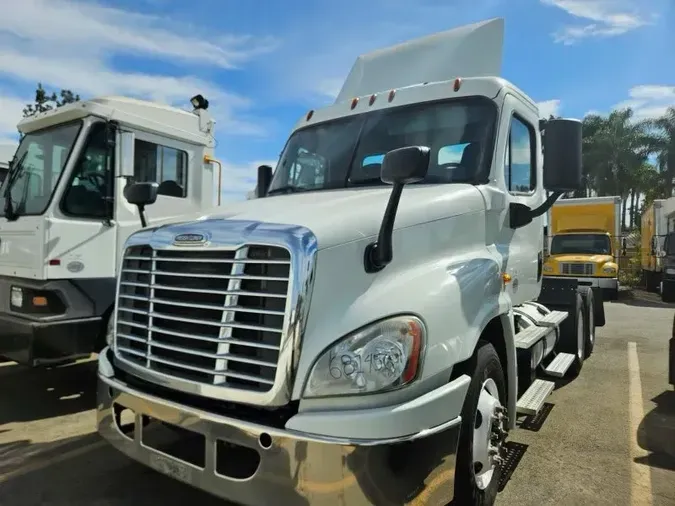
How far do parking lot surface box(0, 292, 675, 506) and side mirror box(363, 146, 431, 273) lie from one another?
6.12 ft

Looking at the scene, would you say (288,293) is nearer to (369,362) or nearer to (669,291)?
(369,362)

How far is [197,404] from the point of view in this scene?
2.66 m

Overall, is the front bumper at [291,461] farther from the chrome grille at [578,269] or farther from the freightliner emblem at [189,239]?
the chrome grille at [578,269]

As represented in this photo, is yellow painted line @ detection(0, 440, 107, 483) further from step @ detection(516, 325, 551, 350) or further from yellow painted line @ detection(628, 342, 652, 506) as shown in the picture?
yellow painted line @ detection(628, 342, 652, 506)

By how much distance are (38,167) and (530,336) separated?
16.9ft

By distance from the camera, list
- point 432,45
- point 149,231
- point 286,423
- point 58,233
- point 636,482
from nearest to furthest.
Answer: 1. point 286,423
2. point 149,231
3. point 636,482
4. point 432,45
5. point 58,233

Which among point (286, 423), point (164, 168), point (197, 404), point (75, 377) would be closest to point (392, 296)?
point (286, 423)

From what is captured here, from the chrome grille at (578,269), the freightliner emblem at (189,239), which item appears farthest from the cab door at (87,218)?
the chrome grille at (578,269)

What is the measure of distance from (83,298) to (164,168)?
172 cm

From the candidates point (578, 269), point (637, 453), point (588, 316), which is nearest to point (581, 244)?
point (578, 269)

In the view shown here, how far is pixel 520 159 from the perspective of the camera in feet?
13.9

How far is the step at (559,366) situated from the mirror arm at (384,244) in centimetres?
322

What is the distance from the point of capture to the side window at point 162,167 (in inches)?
231

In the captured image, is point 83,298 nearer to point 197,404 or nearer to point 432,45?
point 197,404
